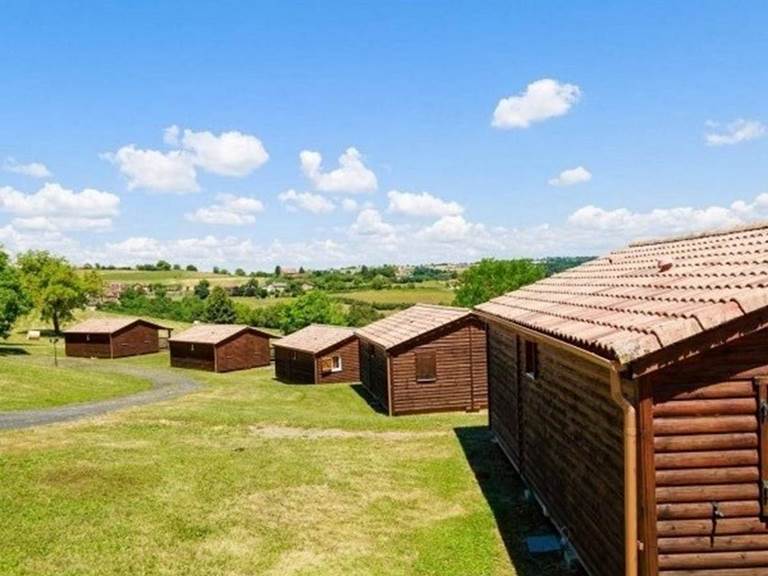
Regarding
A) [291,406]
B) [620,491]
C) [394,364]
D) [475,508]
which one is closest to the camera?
[620,491]

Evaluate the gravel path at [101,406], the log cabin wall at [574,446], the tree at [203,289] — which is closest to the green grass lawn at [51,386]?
the gravel path at [101,406]

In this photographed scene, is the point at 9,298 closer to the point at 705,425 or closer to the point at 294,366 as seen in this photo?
the point at 294,366

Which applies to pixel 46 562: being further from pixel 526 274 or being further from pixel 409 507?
pixel 526 274

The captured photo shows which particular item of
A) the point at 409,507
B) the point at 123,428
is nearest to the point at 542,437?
the point at 409,507

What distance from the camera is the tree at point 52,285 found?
75.3 m

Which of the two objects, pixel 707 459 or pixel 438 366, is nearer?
pixel 707 459

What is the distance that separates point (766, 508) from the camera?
7.48 m

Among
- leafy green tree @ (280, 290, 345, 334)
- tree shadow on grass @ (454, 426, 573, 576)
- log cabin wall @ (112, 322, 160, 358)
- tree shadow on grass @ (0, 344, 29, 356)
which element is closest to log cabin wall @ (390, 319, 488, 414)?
tree shadow on grass @ (454, 426, 573, 576)

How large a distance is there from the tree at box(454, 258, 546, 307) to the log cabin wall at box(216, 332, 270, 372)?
39.8m

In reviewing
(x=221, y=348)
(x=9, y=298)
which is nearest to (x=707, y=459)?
(x=221, y=348)

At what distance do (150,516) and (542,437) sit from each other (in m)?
8.25

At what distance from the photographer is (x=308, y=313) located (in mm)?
88062

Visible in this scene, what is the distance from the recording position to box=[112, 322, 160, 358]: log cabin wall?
6306cm

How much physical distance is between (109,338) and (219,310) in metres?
33.9
